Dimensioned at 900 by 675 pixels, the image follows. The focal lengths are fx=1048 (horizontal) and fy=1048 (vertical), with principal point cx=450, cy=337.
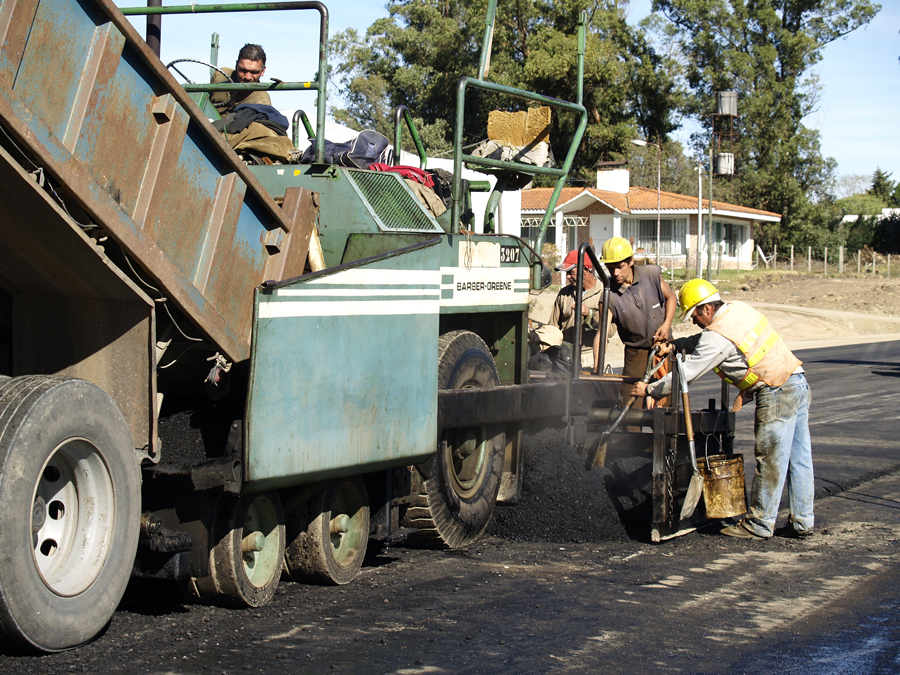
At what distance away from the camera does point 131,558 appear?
3922 millimetres

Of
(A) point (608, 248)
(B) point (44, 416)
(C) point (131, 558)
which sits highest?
(A) point (608, 248)

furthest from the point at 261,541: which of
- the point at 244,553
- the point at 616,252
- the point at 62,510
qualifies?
the point at 616,252

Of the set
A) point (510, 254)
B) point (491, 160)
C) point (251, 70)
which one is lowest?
point (510, 254)

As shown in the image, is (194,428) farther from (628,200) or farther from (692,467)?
(628,200)

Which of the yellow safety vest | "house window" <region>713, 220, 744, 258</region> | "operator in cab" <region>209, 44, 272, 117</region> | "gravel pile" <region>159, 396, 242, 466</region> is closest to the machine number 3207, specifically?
the yellow safety vest

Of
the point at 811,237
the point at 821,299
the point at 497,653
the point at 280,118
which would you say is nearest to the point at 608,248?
the point at 280,118

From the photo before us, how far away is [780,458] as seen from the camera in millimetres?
6695

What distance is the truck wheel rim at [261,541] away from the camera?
15.0 feet

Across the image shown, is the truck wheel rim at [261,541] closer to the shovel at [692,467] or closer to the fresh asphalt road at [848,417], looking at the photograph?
the shovel at [692,467]

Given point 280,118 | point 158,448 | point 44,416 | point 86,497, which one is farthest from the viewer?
Result: point 280,118

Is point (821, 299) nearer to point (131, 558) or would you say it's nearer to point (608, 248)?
point (608, 248)

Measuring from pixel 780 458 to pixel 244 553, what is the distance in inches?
145

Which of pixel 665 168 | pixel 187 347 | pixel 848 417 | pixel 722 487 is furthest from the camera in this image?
pixel 665 168

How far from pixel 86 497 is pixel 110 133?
1.31 meters
